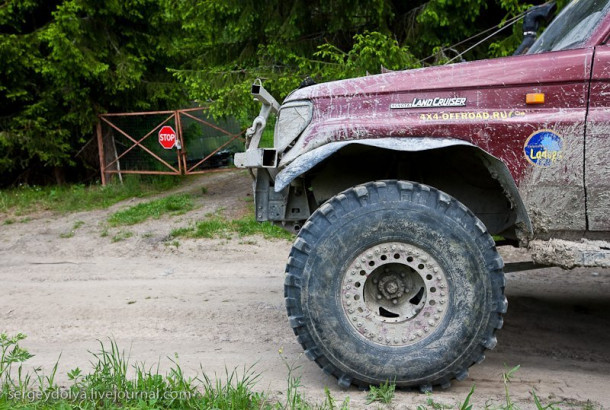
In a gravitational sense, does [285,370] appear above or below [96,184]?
below

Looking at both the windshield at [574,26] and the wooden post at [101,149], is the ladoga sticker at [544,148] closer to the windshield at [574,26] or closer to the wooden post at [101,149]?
the windshield at [574,26]

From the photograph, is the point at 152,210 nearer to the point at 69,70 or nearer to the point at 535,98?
the point at 69,70

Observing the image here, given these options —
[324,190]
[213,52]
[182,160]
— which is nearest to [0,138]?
[182,160]

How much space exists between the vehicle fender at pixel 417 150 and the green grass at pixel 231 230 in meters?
4.92

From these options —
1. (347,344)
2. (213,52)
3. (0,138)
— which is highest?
(213,52)

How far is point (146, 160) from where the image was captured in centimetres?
1298

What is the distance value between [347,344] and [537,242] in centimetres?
128

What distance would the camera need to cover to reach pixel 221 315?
16.7 ft

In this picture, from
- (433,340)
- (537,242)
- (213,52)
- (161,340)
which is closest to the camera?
(433,340)

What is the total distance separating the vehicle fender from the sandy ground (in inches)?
41.4

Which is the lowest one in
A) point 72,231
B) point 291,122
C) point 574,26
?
point 72,231

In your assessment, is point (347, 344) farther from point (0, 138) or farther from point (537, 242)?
point (0, 138)

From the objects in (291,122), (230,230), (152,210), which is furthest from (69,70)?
(291,122)

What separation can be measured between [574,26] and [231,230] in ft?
20.0
